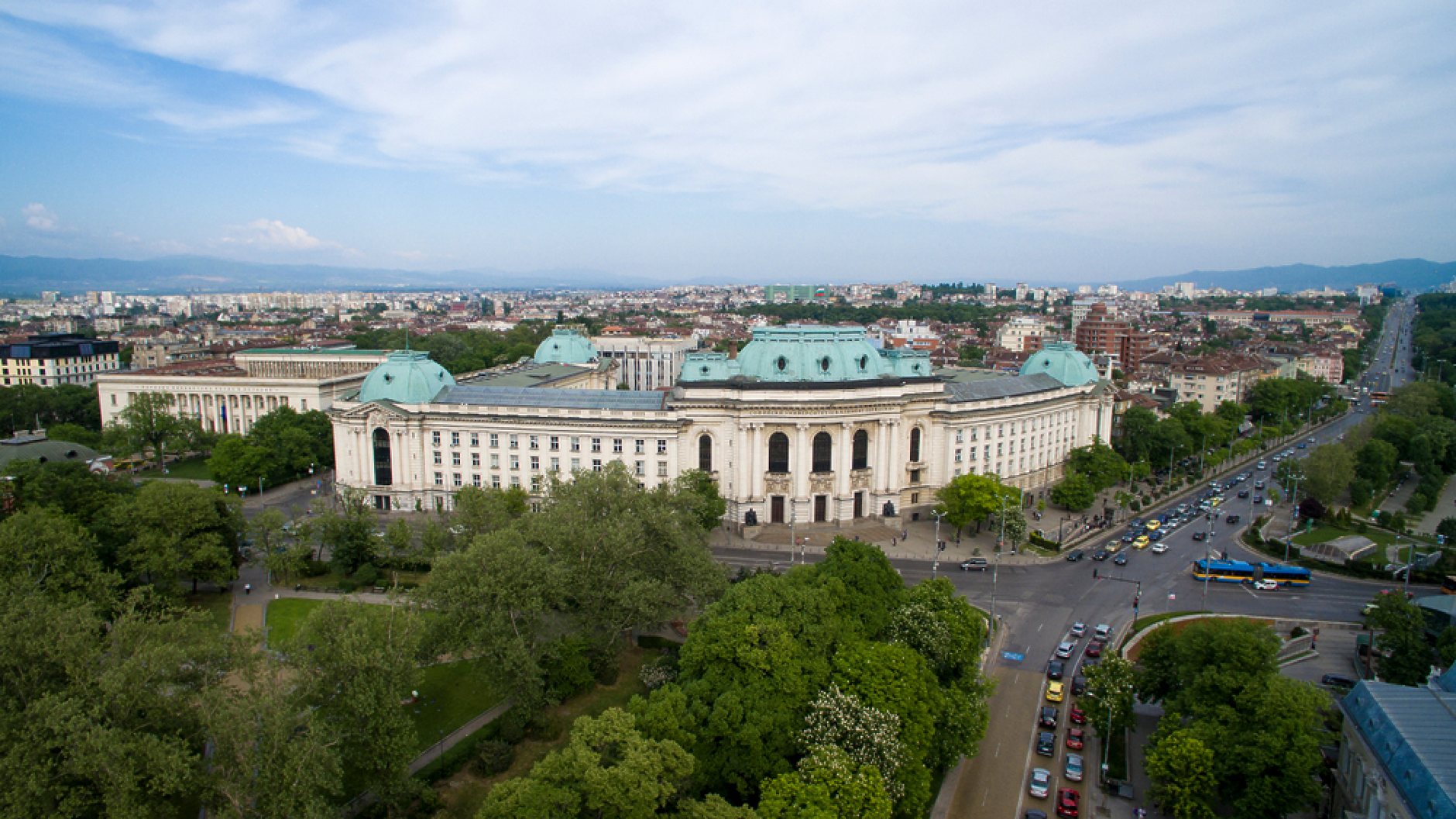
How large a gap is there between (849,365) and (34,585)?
234 ft

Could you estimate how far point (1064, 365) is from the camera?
371ft

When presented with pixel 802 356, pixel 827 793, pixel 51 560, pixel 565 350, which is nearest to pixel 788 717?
pixel 827 793

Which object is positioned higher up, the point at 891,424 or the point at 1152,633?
the point at 891,424

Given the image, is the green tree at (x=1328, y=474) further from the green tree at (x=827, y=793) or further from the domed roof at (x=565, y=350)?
the domed roof at (x=565, y=350)

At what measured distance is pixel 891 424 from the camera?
92.2m

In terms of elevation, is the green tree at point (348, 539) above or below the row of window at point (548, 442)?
below

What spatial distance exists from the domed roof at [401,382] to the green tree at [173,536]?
95.2 ft

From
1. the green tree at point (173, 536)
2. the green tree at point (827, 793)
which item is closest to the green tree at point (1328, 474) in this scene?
the green tree at point (827, 793)

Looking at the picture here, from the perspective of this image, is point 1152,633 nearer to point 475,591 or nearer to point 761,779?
point 761,779

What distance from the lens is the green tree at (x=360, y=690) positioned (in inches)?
1479

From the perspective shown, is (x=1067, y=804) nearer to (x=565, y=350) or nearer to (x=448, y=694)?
(x=448, y=694)

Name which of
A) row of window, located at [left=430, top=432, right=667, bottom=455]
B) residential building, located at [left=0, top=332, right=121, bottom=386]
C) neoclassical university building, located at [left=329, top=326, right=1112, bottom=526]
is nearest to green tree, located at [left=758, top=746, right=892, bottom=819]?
neoclassical university building, located at [left=329, top=326, right=1112, bottom=526]

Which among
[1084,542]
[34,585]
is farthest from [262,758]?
[1084,542]

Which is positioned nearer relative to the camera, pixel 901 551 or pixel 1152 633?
pixel 1152 633
